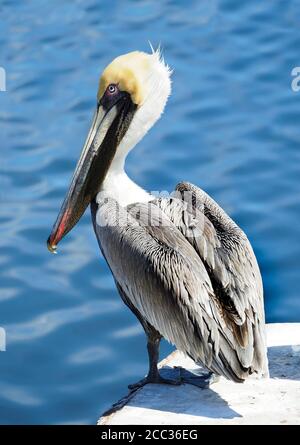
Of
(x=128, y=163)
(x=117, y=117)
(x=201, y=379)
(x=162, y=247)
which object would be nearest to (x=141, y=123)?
(x=117, y=117)

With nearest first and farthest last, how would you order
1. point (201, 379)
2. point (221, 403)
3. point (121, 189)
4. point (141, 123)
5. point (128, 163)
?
point (221, 403) < point (201, 379) < point (121, 189) < point (141, 123) < point (128, 163)

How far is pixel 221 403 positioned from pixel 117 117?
60.8 inches

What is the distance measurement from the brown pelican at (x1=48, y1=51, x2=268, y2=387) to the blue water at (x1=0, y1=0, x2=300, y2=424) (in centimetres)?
120

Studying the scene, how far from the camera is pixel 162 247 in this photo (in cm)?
567

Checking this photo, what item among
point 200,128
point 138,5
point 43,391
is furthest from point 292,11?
point 43,391

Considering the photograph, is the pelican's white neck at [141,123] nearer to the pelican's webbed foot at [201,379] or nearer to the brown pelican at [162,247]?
the brown pelican at [162,247]

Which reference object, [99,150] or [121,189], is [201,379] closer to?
[121,189]

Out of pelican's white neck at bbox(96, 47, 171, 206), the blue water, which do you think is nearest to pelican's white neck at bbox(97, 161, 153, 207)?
pelican's white neck at bbox(96, 47, 171, 206)

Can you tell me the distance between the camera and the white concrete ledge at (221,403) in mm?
5375

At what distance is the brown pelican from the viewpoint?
5488 mm

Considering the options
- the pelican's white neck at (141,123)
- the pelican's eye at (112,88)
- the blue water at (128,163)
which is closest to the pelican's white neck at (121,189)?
the pelican's white neck at (141,123)

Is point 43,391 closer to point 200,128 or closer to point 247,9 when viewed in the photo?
point 200,128

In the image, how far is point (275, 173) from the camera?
9.06 metres

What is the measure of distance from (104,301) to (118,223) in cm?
194
